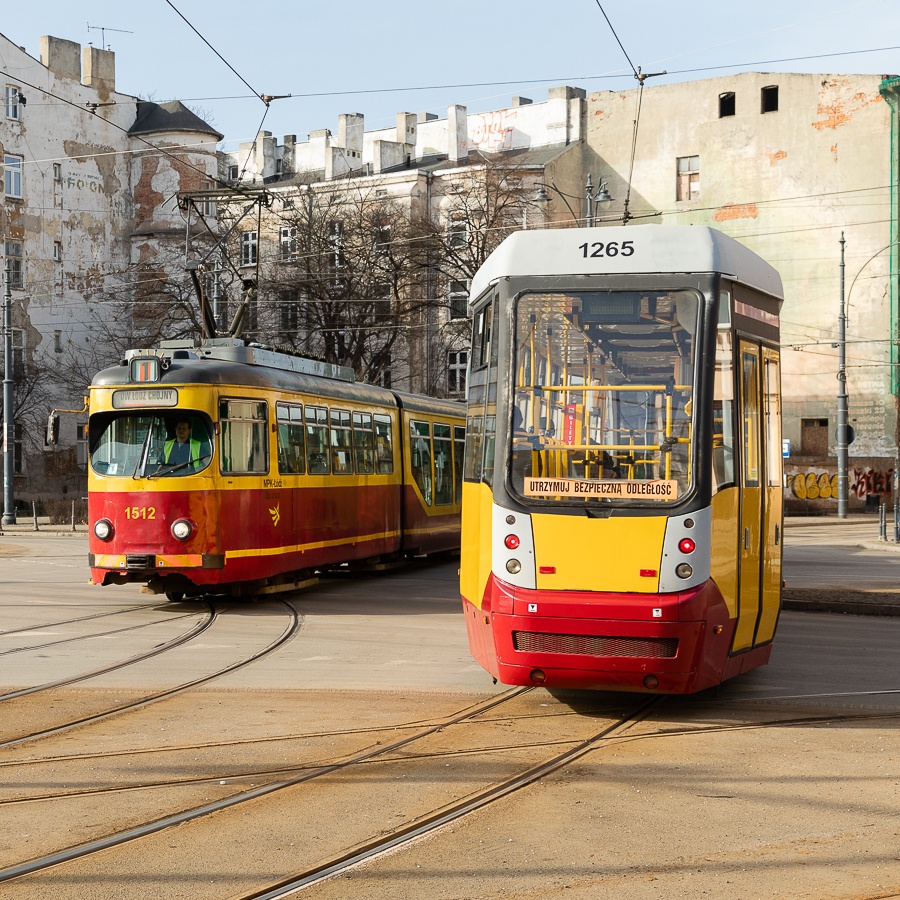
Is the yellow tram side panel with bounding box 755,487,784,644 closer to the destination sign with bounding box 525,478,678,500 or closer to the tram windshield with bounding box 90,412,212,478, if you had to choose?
the destination sign with bounding box 525,478,678,500

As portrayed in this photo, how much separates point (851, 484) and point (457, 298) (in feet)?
52.4

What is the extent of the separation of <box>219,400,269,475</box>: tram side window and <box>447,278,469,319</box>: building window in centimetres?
3527

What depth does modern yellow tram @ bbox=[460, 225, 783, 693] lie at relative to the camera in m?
9.16

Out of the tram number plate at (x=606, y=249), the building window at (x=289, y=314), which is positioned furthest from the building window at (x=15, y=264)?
the tram number plate at (x=606, y=249)

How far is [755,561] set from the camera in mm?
10266

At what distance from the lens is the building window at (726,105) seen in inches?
2211

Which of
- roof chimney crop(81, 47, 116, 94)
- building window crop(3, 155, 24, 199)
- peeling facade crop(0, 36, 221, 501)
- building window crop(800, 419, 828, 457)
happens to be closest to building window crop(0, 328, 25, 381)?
peeling facade crop(0, 36, 221, 501)

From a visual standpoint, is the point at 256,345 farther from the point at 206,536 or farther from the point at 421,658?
the point at 421,658

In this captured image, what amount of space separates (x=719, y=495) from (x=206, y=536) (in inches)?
356

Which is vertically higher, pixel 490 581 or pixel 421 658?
pixel 490 581

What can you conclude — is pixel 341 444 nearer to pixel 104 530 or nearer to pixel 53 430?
pixel 53 430

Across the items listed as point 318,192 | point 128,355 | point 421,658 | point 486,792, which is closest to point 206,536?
point 128,355

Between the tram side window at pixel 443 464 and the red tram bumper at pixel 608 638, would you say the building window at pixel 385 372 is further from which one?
the red tram bumper at pixel 608 638

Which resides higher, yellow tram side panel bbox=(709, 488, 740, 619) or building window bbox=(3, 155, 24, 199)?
building window bbox=(3, 155, 24, 199)
